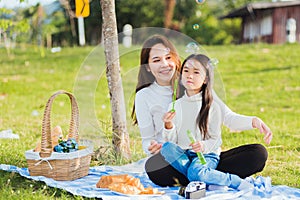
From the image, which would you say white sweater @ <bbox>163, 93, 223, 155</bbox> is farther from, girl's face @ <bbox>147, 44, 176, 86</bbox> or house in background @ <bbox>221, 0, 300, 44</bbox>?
house in background @ <bbox>221, 0, 300, 44</bbox>

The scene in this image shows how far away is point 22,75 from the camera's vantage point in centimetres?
888

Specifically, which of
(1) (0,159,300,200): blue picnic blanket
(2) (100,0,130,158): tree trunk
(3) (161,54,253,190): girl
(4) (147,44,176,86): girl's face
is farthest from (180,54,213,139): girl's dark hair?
(2) (100,0,130,158): tree trunk

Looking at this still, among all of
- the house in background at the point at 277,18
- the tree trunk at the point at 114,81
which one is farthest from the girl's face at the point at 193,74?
the house in background at the point at 277,18

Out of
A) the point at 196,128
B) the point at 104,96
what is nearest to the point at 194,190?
the point at 196,128

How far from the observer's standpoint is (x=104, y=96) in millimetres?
6816

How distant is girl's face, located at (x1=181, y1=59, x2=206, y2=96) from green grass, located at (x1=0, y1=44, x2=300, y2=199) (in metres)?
0.15

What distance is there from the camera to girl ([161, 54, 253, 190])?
2.97 metres

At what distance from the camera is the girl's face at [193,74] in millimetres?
3043

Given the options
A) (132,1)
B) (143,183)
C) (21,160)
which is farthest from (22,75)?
(132,1)

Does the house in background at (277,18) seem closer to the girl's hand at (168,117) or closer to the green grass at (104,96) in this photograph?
the green grass at (104,96)

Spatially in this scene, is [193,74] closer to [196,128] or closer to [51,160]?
[196,128]

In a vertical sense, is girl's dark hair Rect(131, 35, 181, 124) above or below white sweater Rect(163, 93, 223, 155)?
above

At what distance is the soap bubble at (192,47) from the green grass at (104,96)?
21cm

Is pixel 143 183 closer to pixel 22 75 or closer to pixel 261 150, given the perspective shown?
pixel 261 150
